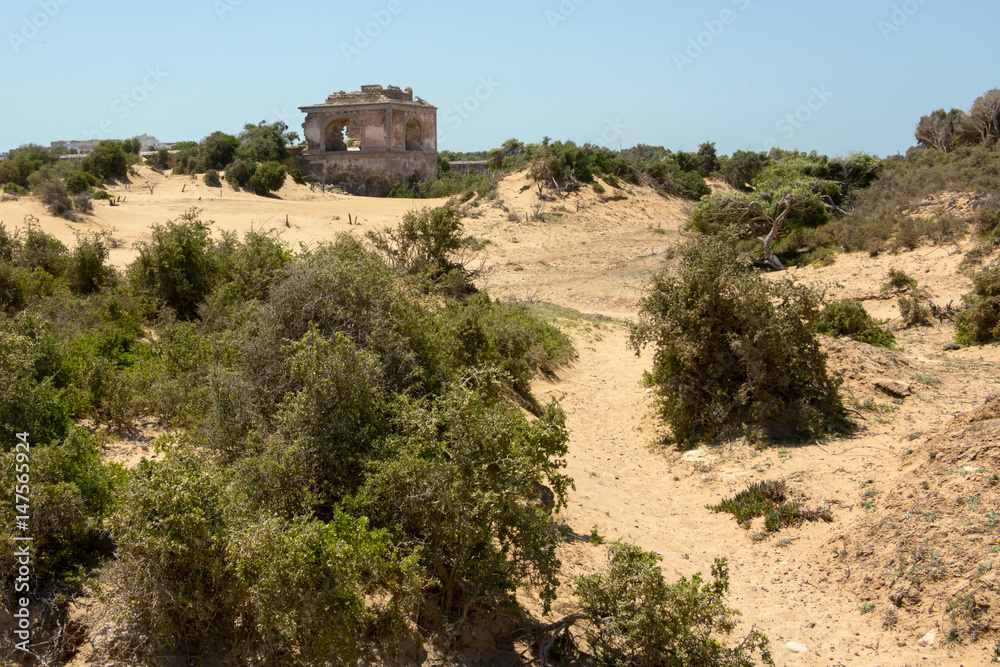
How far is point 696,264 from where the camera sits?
9.17 m

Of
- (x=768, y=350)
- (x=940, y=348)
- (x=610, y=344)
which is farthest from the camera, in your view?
(x=610, y=344)

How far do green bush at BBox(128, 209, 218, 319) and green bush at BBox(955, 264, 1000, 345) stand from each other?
39.8 feet

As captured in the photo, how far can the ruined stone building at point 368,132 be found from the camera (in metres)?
33.8

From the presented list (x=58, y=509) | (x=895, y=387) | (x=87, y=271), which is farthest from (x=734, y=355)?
(x=87, y=271)

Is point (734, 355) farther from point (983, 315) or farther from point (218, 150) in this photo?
point (218, 150)

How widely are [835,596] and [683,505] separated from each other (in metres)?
2.10

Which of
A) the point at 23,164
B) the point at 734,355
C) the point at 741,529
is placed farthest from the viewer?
the point at 23,164

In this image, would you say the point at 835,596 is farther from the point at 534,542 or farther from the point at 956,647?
the point at 534,542

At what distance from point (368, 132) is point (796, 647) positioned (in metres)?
32.7

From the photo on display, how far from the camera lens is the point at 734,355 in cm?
898

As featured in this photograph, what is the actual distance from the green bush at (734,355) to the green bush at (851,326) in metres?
1.69

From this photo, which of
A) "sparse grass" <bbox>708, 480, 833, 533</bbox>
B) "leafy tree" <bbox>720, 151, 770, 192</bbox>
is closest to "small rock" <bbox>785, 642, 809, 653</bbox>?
"sparse grass" <bbox>708, 480, 833, 533</bbox>

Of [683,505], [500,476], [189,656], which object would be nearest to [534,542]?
[500,476]

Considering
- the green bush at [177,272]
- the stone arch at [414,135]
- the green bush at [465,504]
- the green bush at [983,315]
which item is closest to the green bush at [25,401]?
the green bush at [465,504]
